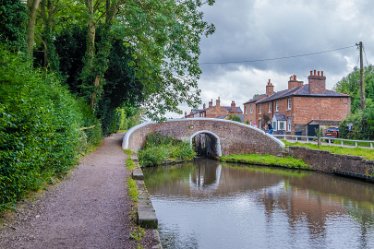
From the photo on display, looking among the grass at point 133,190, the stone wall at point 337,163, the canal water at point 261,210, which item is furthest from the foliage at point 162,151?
the grass at point 133,190

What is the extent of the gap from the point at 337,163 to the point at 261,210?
9175 mm

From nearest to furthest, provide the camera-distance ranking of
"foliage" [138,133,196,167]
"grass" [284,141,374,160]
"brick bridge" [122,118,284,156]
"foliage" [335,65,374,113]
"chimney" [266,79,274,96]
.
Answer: "grass" [284,141,374,160] → "foliage" [138,133,196,167] → "brick bridge" [122,118,284,156] → "chimney" [266,79,274,96] → "foliage" [335,65,374,113]

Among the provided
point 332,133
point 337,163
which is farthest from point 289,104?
point 337,163

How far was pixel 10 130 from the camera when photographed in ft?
16.6

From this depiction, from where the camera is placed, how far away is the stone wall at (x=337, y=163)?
17161mm

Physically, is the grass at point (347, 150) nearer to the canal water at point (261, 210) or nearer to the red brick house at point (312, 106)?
the canal water at point (261, 210)

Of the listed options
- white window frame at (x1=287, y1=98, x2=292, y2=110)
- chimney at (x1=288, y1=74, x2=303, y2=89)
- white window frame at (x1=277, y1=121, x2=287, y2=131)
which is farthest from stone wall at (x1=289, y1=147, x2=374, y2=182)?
chimney at (x1=288, y1=74, x2=303, y2=89)

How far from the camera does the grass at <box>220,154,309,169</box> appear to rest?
891 inches

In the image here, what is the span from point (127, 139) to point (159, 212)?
35.4 feet

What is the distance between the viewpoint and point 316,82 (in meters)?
31.8

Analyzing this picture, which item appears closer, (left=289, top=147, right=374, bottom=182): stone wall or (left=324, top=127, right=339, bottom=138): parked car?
(left=289, top=147, right=374, bottom=182): stone wall

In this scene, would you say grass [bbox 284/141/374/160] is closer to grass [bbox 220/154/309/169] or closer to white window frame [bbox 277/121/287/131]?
grass [bbox 220/154/309/169]

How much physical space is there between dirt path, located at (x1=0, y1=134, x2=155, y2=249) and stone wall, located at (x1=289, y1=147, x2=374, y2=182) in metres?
12.4

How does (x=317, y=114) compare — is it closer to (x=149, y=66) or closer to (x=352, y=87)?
(x=149, y=66)
